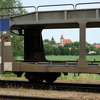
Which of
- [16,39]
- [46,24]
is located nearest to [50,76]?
[46,24]

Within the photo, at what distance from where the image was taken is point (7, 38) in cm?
826

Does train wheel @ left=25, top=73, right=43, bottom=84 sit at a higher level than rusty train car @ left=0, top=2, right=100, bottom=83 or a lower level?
lower

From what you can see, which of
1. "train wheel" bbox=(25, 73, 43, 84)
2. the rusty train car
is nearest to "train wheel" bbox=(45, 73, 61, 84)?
the rusty train car

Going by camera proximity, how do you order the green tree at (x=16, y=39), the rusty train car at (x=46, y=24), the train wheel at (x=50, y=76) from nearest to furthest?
1. the rusty train car at (x=46, y=24)
2. the train wheel at (x=50, y=76)
3. the green tree at (x=16, y=39)

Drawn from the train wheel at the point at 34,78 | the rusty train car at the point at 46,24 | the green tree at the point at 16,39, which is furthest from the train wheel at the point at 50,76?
the green tree at the point at 16,39

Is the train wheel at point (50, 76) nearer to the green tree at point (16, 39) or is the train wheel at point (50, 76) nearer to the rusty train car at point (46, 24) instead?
the rusty train car at point (46, 24)

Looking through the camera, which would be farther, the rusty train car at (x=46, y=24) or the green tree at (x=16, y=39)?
the green tree at (x=16, y=39)

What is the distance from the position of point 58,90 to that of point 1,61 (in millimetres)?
2941

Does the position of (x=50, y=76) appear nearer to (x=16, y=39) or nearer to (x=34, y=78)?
(x=34, y=78)

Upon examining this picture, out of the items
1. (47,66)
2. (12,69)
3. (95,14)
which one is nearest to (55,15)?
(95,14)

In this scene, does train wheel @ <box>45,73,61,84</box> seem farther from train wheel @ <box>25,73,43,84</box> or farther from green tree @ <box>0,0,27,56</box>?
green tree @ <box>0,0,27,56</box>

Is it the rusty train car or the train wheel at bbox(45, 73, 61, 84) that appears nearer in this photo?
the rusty train car

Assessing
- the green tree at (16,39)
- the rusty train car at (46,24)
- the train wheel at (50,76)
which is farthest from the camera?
the green tree at (16,39)

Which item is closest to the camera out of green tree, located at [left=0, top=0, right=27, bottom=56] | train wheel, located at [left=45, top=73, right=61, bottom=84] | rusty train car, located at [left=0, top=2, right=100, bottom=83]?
rusty train car, located at [left=0, top=2, right=100, bottom=83]
